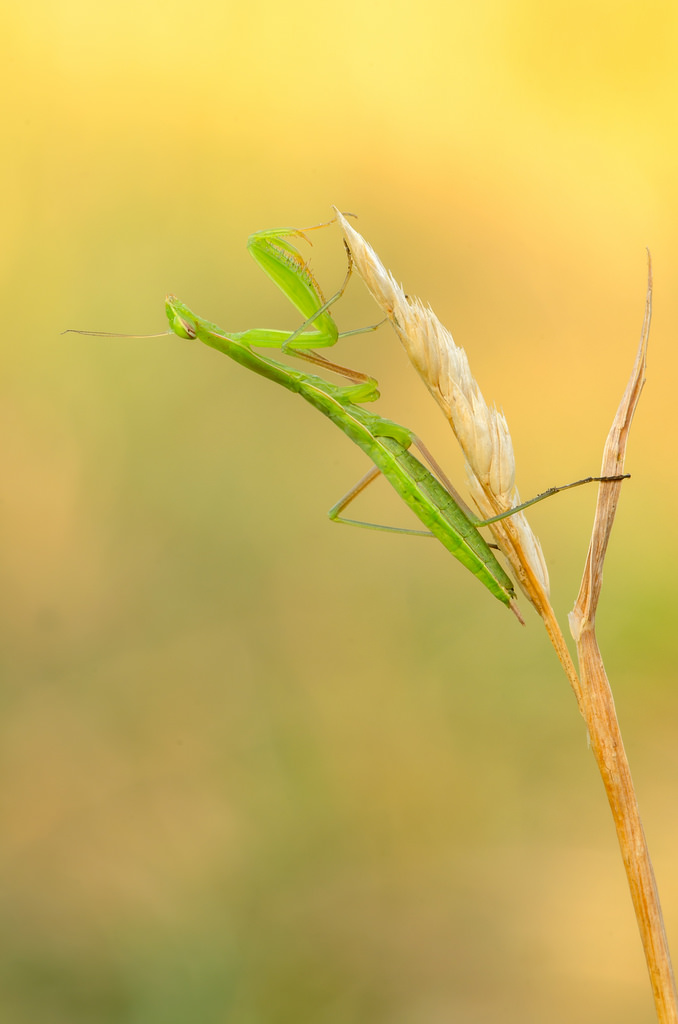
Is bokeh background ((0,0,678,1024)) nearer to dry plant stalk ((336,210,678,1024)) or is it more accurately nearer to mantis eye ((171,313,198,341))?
mantis eye ((171,313,198,341))

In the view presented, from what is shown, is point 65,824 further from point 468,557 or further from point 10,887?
point 468,557

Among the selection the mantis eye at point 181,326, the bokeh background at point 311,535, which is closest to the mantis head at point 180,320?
the mantis eye at point 181,326

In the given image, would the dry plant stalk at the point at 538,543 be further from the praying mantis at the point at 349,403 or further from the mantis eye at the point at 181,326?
the mantis eye at the point at 181,326

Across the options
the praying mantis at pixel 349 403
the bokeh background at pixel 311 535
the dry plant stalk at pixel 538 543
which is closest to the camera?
the dry plant stalk at pixel 538 543

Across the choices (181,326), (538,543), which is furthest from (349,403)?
(538,543)

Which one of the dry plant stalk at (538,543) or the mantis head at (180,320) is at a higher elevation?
the mantis head at (180,320)

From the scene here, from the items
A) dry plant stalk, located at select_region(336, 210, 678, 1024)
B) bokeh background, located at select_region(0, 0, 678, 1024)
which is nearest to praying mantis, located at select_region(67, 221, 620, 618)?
dry plant stalk, located at select_region(336, 210, 678, 1024)

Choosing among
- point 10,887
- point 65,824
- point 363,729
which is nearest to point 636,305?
point 363,729
